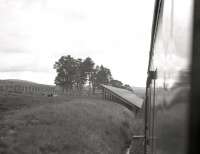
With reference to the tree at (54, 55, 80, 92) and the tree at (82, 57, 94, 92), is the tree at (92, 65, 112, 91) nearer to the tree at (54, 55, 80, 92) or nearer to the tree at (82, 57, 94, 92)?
the tree at (82, 57, 94, 92)

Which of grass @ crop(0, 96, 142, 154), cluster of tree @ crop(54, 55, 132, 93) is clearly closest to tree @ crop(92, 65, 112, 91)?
cluster of tree @ crop(54, 55, 132, 93)

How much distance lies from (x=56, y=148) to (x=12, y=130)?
10.5ft

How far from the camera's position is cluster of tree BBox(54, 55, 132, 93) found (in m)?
76.9

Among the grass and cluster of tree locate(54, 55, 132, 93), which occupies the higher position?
cluster of tree locate(54, 55, 132, 93)

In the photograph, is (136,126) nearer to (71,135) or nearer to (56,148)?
(71,135)

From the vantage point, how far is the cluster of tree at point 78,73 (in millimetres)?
76875

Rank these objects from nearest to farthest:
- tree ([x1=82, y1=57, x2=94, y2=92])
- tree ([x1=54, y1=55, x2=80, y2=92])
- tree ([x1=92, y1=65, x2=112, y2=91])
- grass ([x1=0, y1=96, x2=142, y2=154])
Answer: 1. grass ([x1=0, y1=96, x2=142, y2=154])
2. tree ([x1=54, y1=55, x2=80, y2=92])
3. tree ([x1=82, y1=57, x2=94, y2=92])
4. tree ([x1=92, y1=65, x2=112, y2=91])

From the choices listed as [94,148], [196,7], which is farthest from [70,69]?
[196,7]

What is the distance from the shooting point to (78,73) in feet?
271

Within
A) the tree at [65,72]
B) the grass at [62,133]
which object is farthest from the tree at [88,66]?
the grass at [62,133]

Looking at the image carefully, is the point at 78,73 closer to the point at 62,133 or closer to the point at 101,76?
the point at 101,76

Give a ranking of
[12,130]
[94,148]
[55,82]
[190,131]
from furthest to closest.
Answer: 1. [55,82]
2. [12,130]
3. [94,148]
4. [190,131]

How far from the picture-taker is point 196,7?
1011mm

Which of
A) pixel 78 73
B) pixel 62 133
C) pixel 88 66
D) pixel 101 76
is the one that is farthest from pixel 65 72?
pixel 62 133
